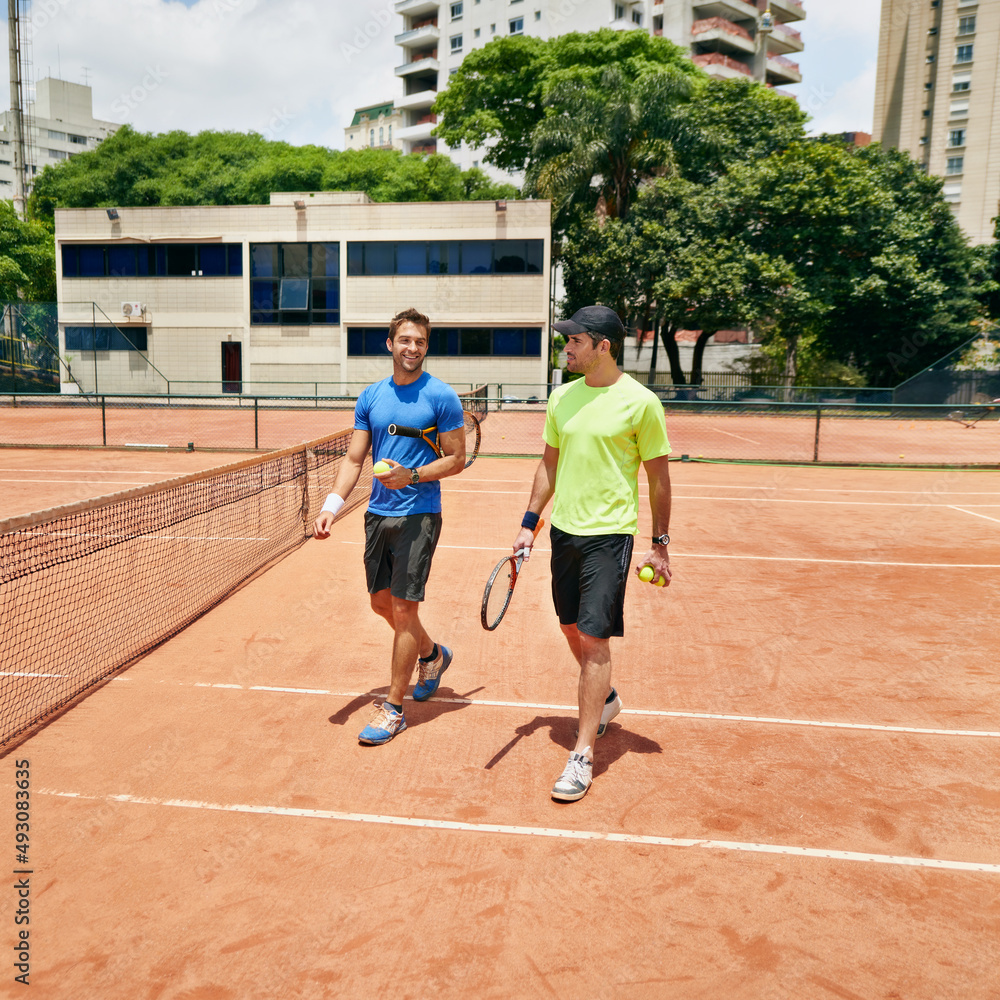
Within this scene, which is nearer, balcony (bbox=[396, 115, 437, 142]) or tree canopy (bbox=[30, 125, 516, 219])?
tree canopy (bbox=[30, 125, 516, 219])

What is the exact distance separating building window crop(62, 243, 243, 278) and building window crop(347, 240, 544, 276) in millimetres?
5984

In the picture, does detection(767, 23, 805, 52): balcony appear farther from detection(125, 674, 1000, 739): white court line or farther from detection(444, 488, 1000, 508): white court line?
detection(125, 674, 1000, 739): white court line

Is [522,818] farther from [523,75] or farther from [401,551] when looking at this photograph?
[523,75]

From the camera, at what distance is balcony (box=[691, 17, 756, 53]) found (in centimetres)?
7181

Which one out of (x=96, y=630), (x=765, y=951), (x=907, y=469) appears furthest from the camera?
(x=907, y=469)

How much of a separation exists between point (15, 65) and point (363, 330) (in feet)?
103

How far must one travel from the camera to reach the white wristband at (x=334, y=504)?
4.92 meters

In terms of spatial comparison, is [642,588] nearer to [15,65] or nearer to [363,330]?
[363,330]

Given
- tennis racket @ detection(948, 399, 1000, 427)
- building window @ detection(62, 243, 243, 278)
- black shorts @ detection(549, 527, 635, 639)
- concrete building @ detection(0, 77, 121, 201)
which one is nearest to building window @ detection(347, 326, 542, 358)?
building window @ detection(62, 243, 243, 278)

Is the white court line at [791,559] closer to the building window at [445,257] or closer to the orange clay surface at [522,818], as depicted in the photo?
the orange clay surface at [522,818]

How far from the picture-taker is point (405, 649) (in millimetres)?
4996

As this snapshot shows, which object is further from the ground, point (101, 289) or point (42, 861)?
point (101, 289)

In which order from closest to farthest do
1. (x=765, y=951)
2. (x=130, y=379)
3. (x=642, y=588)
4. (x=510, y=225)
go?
(x=765, y=951) < (x=642, y=588) < (x=510, y=225) < (x=130, y=379)

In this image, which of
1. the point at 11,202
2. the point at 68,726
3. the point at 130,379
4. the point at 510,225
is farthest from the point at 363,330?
the point at 68,726
